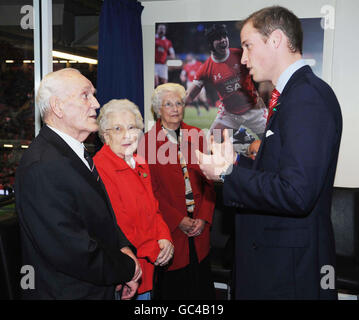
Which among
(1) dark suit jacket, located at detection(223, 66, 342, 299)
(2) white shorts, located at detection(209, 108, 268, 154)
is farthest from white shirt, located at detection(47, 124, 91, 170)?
(2) white shorts, located at detection(209, 108, 268, 154)

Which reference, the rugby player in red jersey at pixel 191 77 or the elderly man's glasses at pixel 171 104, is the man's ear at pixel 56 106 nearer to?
the elderly man's glasses at pixel 171 104

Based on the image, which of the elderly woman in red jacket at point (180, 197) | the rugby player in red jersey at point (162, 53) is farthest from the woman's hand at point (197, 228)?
the rugby player in red jersey at point (162, 53)

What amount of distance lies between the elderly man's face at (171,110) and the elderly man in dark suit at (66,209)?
1.18 meters

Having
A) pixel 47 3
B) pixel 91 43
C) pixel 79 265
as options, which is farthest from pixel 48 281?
pixel 91 43

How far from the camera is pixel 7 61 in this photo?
2.48 metres

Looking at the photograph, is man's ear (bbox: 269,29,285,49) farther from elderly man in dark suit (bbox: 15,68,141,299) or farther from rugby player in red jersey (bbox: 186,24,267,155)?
rugby player in red jersey (bbox: 186,24,267,155)

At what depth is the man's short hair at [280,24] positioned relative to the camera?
1343 mm

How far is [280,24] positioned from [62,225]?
45.4 inches

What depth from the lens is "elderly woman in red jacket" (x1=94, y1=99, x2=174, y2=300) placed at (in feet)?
6.40

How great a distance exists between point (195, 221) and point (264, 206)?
4.83 feet

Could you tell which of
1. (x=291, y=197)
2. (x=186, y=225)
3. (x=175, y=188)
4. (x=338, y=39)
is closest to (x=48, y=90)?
(x=291, y=197)

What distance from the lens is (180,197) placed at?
2607 mm

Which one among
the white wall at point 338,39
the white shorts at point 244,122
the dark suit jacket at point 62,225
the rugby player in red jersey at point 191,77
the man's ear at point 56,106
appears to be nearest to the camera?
the dark suit jacket at point 62,225

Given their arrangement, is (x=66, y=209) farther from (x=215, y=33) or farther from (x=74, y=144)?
(x=215, y=33)
